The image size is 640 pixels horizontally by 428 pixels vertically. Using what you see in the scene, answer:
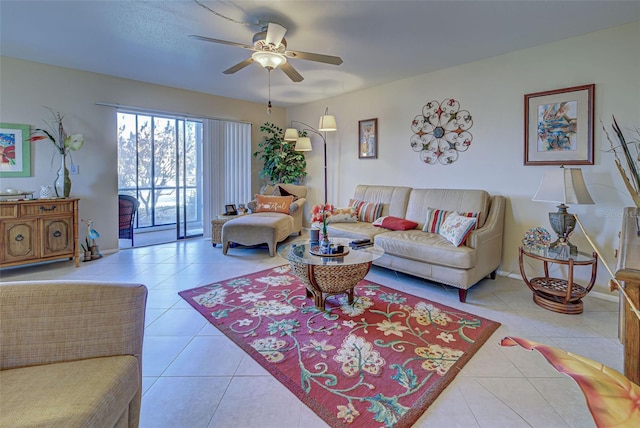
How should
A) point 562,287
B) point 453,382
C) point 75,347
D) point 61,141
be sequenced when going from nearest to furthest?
point 75,347 < point 453,382 < point 562,287 < point 61,141

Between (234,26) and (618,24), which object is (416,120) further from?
(234,26)

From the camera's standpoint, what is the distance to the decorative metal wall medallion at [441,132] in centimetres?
378

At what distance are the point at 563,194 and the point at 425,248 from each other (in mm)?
1244

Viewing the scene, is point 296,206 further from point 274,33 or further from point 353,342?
point 353,342

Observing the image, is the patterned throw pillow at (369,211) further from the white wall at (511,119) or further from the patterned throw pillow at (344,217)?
the white wall at (511,119)

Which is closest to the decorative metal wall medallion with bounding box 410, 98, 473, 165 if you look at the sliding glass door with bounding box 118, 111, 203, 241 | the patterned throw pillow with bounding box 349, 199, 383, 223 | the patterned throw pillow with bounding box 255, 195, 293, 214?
the patterned throw pillow with bounding box 349, 199, 383, 223

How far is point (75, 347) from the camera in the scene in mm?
1164

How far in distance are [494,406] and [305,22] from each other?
311 cm

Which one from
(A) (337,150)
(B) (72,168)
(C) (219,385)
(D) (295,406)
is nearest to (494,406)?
(D) (295,406)

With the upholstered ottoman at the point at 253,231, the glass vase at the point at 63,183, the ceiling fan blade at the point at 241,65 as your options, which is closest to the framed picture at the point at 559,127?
the ceiling fan blade at the point at 241,65

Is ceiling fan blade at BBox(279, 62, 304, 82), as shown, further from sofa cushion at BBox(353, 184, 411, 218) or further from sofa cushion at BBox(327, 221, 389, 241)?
sofa cushion at BBox(353, 184, 411, 218)

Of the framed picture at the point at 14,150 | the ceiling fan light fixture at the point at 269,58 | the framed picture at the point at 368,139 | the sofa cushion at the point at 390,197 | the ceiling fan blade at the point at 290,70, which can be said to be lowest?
the sofa cushion at the point at 390,197

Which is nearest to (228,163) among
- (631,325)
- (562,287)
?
(562,287)

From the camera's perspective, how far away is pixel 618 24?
8.91ft
